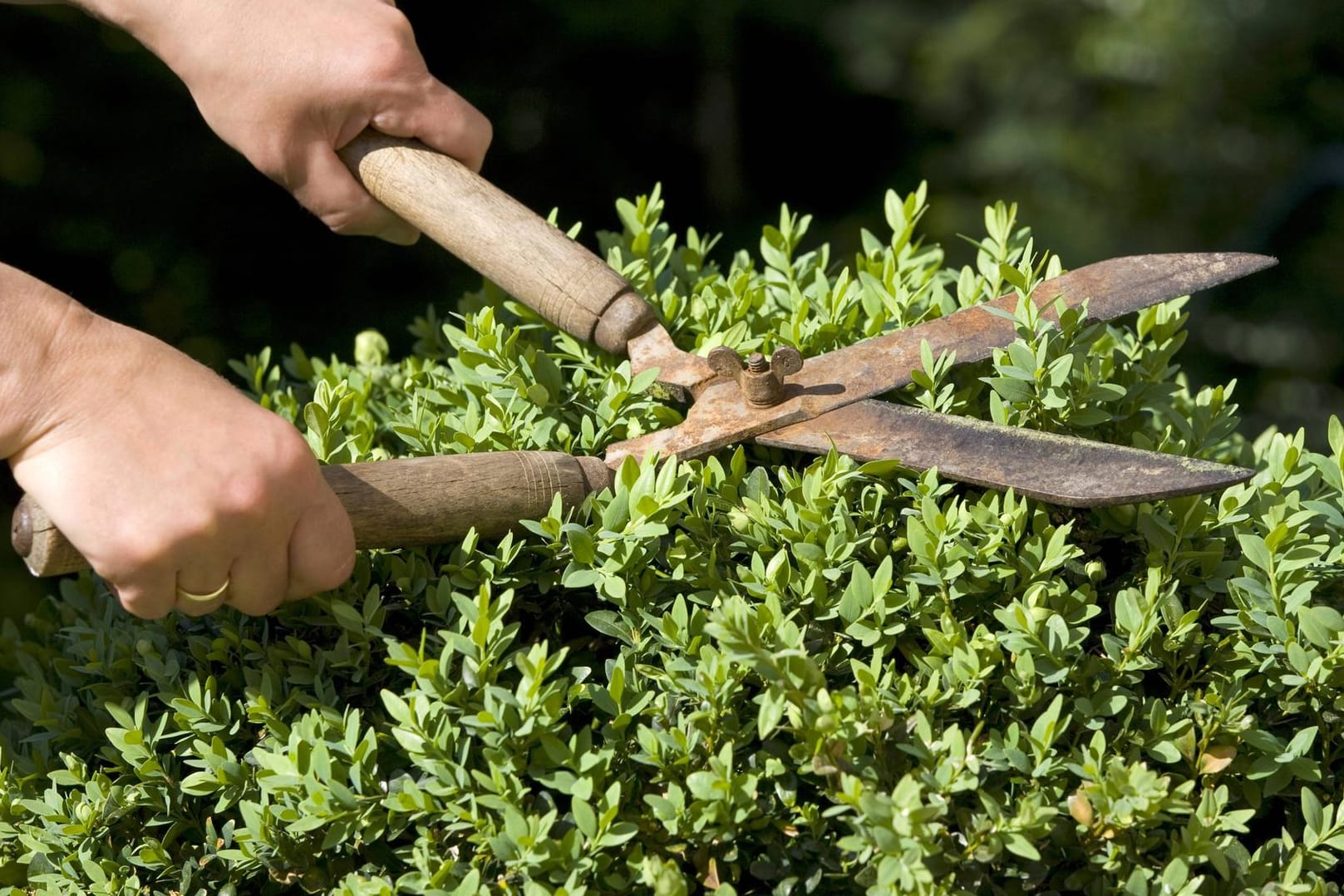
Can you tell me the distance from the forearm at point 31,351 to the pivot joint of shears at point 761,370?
0.85m

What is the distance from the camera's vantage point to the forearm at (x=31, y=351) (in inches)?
60.3

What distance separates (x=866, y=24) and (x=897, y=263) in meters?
5.78

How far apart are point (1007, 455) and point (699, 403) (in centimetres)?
47

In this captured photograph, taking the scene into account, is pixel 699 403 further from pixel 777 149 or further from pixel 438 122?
pixel 777 149

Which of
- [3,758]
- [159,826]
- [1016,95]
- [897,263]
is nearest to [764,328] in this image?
[897,263]

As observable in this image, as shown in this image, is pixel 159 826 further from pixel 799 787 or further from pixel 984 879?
pixel 984 879

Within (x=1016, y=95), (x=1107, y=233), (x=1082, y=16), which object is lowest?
(x=1107, y=233)

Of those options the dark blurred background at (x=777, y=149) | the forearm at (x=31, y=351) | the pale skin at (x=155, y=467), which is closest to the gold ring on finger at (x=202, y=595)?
the pale skin at (x=155, y=467)

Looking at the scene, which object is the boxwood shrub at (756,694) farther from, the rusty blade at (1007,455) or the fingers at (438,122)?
the fingers at (438,122)

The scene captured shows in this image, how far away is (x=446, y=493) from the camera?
5.57 ft

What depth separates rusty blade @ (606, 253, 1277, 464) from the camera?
72.8 inches

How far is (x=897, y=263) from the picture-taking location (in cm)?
222

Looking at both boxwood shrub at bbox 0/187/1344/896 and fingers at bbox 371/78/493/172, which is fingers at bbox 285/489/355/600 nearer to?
boxwood shrub at bbox 0/187/1344/896

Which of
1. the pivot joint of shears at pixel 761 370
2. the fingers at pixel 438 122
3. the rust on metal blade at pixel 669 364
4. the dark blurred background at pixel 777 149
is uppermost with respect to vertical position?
the fingers at pixel 438 122
